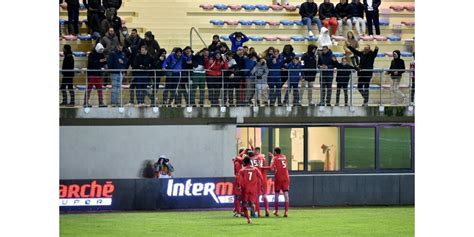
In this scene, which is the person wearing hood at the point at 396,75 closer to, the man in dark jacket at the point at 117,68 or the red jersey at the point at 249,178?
the man in dark jacket at the point at 117,68

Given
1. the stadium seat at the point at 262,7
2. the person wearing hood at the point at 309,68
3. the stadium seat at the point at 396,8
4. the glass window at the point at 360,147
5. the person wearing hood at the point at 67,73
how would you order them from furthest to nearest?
the stadium seat at the point at 396,8, the stadium seat at the point at 262,7, the glass window at the point at 360,147, the person wearing hood at the point at 309,68, the person wearing hood at the point at 67,73

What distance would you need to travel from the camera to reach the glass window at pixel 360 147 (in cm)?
2777

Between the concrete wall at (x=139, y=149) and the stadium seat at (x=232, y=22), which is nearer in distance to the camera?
the concrete wall at (x=139, y=149)

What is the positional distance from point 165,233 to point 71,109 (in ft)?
20.8

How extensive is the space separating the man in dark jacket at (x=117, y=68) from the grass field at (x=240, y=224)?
9.17 ft

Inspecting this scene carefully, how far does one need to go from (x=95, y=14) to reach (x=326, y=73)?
559cm

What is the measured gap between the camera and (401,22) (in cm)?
3086

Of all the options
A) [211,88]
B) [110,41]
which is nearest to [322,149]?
[211,88]

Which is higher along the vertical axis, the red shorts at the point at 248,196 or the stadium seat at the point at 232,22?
the stadium seat at the point at 232,22

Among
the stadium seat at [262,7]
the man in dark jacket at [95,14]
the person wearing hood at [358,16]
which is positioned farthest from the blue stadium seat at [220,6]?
the man in dark jacket at [95,14]

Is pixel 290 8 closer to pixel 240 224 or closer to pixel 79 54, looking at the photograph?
pixel 79 54

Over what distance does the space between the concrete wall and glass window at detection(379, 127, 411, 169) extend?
384 cm
